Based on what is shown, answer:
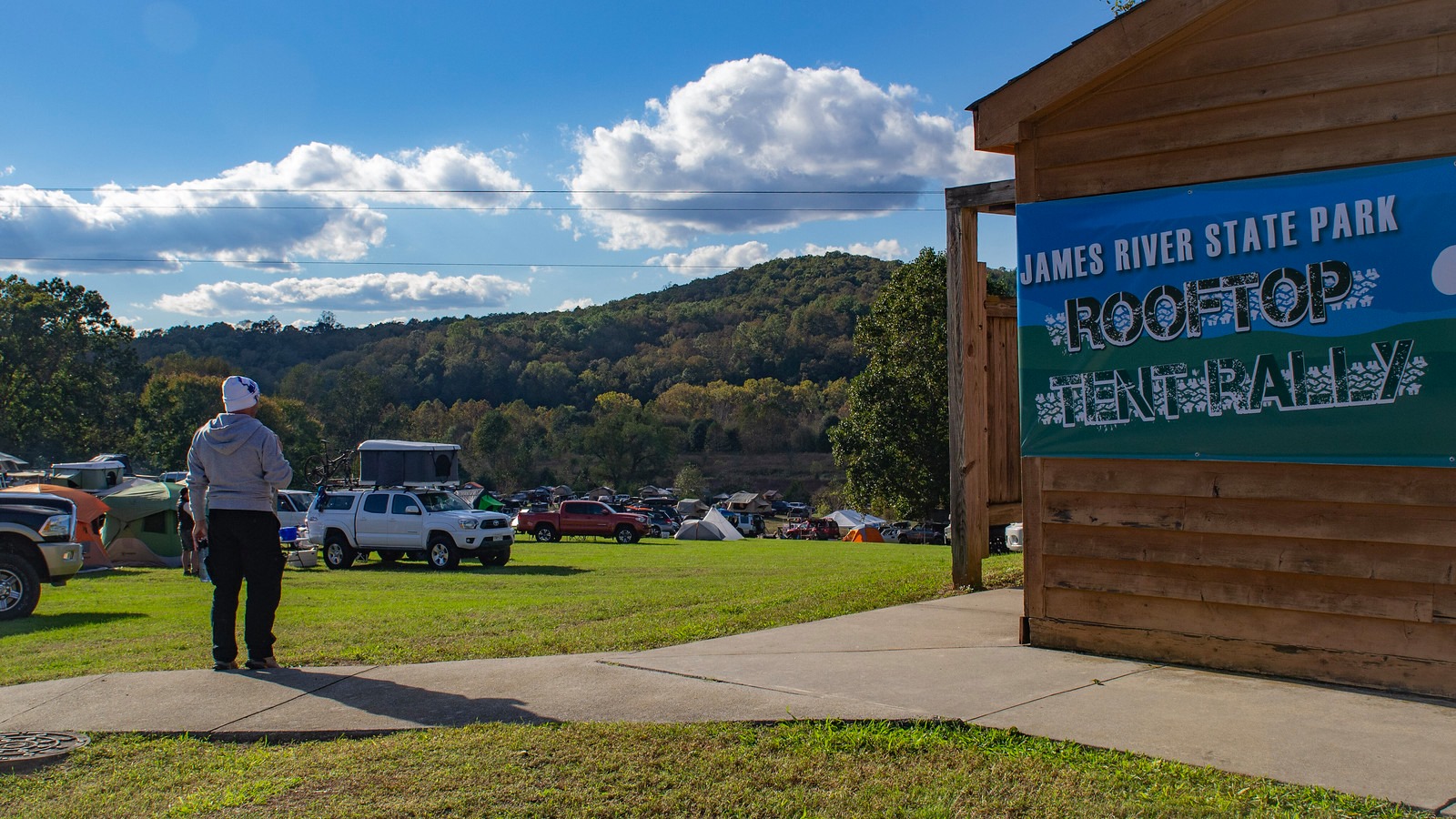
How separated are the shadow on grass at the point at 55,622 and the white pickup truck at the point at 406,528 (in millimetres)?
8829

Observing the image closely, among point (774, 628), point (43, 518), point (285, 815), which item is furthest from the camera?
point (43, 518)

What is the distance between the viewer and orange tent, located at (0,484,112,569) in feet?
58.7

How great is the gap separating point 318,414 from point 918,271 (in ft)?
287

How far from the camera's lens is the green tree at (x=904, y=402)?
32719 mm

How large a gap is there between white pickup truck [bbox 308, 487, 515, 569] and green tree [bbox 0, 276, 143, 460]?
50.2 m

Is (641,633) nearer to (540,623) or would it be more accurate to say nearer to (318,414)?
(540,623)

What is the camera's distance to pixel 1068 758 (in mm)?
4348

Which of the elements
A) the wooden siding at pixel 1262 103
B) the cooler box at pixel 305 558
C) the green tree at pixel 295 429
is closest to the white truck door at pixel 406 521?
the cooler box at pixel 305 558

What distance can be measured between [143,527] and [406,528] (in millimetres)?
7092

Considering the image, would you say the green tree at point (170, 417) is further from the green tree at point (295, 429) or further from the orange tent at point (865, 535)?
the orange tent at point (865, 535)

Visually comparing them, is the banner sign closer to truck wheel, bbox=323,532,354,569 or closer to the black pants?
the black pants

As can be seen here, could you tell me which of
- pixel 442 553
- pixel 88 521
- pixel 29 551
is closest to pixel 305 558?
pixel 442 553

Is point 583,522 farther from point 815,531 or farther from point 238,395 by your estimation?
point 238,395

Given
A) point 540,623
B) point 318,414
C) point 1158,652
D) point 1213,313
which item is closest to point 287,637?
point 540,623
